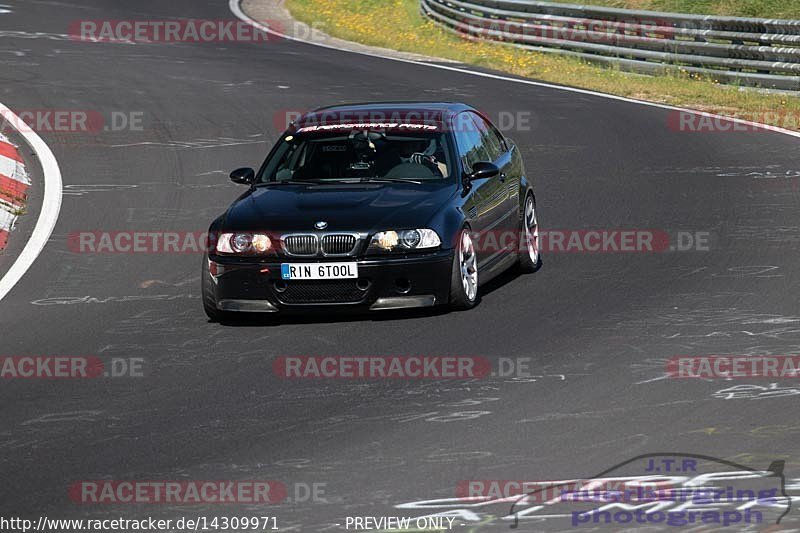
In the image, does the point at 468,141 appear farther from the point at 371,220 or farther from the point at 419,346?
the point at 419,346

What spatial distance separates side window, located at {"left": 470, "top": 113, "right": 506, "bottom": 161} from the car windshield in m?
0.89

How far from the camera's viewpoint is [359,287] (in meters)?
10.8

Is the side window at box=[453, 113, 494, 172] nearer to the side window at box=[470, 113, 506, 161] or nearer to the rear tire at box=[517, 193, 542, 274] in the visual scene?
the side window at box=[470, 113, 506, 161]

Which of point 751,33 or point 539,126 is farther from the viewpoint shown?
point 751,33

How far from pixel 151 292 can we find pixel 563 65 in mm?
16697

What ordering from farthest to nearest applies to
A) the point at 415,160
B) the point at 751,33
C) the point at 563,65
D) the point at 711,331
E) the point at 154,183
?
the point at 563,65 < the point at 751,33 < the point at 154,183 < the point at 415,160 < the point at 711,331

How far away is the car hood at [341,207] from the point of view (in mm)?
10898

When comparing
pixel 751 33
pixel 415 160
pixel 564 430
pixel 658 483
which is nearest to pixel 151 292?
pixel 415 160

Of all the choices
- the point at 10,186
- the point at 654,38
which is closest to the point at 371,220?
the point at 10,186

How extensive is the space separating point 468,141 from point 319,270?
2.29 metres

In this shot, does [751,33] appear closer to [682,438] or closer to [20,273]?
[20,273]

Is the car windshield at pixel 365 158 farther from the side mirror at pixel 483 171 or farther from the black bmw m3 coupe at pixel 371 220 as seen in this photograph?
the side mirror at pixel 483 171

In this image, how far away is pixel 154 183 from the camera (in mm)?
17219

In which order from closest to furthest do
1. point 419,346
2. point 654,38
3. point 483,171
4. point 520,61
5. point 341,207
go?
point 419,346 → point 341,207 → point 483,171 → point 654,38 → point 520,61
